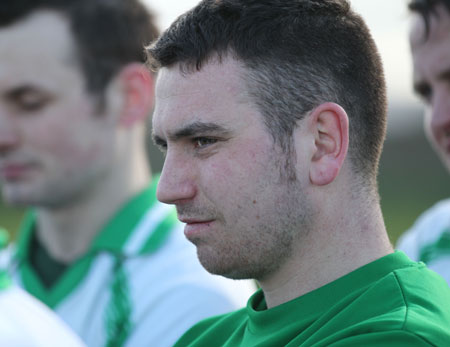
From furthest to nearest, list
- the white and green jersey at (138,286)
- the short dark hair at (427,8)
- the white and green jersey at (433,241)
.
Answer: the white and green jersey at (433,241)
the white and green jersey at (138,286)
the short dark hair at (427,8)

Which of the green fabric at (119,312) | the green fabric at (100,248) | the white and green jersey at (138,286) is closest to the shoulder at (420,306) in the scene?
the white and green jersey at (138,286)

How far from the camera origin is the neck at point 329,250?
1.57 metres

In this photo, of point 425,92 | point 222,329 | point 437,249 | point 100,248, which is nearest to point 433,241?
point 437,249

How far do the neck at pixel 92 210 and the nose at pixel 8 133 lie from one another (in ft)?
1.13

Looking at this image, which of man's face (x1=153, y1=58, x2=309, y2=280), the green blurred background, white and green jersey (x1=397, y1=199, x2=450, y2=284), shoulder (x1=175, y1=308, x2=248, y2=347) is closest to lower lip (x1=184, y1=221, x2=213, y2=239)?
man's face (x1=153, y1=58, x2=309, y2=280)

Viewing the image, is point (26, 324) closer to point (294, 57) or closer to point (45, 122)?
point (294, 57)

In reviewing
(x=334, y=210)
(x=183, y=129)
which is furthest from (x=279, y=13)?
(x=334, y=210)

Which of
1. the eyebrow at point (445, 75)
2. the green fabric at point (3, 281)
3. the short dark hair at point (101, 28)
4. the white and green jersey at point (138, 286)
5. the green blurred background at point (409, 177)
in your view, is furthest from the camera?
the green blurred background at point (409, 177)

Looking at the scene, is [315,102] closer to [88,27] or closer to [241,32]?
[241,32]

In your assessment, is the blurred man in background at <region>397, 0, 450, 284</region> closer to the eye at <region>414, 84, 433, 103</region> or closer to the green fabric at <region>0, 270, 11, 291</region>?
the eye at <region>414, 84, 433, 103</region>

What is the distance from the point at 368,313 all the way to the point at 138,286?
1.63 metres

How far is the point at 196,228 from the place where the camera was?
1.62 meters

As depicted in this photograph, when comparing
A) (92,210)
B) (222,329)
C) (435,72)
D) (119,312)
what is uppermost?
(92,210)

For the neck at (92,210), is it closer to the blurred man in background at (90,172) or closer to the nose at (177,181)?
the blurred man in background at (90,172)
